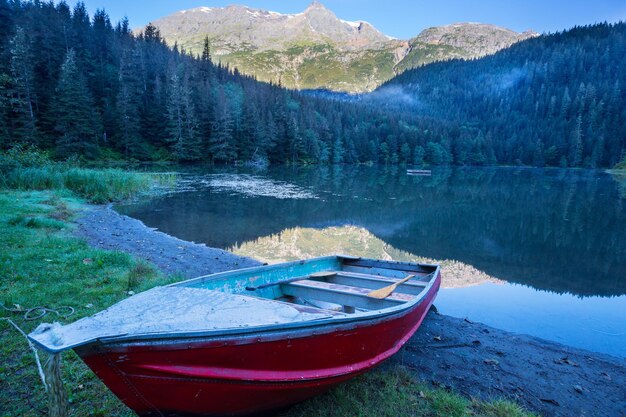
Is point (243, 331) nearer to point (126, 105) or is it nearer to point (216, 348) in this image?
point (216, 348)

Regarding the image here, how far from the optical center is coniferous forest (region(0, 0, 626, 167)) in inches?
1666

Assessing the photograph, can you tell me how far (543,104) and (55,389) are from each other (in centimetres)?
17312

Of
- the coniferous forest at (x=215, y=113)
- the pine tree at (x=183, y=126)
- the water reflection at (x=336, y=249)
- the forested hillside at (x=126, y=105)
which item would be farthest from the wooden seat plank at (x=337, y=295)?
the pine tree at (x=183, y=126)

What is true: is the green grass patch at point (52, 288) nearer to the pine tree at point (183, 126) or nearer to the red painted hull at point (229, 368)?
the red painted hull at point (229, 368)

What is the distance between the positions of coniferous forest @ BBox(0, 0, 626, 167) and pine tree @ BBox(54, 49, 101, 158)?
0.14 meters

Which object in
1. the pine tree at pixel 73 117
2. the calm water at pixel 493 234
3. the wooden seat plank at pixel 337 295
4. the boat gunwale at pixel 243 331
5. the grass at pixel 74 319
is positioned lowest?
the calm water at pixel 493 234

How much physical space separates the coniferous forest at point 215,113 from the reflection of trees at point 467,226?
453 inches

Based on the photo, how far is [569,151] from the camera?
331 feet

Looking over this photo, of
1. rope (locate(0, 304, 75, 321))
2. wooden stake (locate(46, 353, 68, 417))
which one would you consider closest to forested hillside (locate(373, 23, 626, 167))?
rope (locate(0, 304, 75, 321))

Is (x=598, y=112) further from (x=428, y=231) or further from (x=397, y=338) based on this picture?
(x=397, y=338)

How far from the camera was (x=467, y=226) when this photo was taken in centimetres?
1827

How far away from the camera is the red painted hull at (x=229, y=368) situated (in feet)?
8.70

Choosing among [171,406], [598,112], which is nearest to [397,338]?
[171,406]

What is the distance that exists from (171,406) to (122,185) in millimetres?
21670
